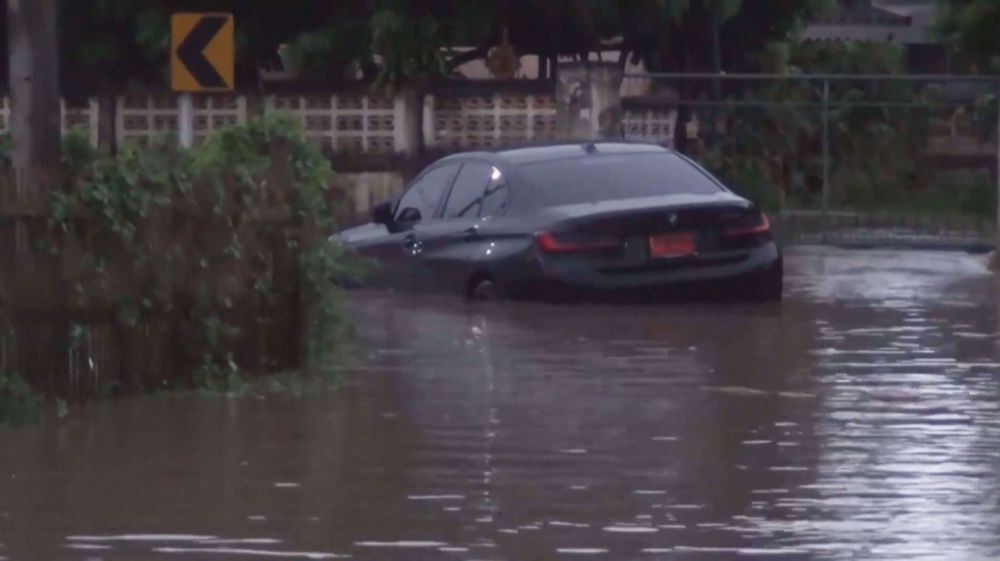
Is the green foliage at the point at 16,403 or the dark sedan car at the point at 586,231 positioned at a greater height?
the dark sedan car at the point at 586,231

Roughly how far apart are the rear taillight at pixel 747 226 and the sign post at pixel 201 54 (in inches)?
155

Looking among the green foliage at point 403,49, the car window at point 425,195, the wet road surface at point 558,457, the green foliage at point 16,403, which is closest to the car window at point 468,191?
the car window at point 425,195

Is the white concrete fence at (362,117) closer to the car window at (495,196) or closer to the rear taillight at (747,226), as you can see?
the car window at (495,196)

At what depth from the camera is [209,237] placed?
12117 millimetres

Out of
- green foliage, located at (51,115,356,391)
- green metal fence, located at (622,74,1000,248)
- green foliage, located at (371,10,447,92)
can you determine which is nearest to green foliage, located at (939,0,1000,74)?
green metal fence, located at (622,74,1000,248)

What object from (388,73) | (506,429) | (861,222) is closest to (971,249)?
(861,222)

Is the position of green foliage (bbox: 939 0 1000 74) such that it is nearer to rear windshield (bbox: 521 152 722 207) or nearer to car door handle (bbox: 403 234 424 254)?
rear windshield (bbox: 521 152 722 207)

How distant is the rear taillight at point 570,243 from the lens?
1664 cm

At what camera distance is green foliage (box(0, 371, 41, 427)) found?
11.1m

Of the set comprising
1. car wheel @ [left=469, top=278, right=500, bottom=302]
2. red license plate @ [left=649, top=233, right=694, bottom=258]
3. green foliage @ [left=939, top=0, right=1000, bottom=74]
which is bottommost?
car wheel @ [left=469, top=278, right=500, bottom=302]

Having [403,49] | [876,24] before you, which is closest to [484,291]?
[403,49]

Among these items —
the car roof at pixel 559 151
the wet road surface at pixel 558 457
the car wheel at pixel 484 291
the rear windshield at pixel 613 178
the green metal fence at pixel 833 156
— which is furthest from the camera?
the green metal fence at pixel 833 156

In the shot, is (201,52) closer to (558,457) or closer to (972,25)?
(558,457)

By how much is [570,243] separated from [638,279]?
1.70ft
